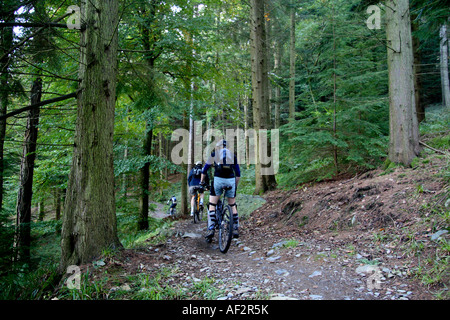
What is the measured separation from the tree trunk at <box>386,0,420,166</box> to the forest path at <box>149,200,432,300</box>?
3278 mm

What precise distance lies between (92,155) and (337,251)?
13.9 feet

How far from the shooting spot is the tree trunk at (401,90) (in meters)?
6.16

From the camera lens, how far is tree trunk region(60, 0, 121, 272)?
3.74m

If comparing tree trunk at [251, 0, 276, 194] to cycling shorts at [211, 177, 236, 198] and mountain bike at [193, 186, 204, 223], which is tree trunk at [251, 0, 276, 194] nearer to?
mountain bike at [193, 186, 204, 223]

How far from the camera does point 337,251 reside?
13.8 ft

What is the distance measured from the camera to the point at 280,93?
2438 cm

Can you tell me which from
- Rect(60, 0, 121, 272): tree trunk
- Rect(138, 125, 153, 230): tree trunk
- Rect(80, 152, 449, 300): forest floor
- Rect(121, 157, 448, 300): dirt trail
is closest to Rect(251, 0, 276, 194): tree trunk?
Rect(121, 157, 448, 300): dirt trail

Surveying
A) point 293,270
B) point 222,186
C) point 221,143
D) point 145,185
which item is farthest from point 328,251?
point 145,185

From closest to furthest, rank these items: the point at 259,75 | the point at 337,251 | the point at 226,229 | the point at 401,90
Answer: the point at 337,251
the point at 226,229
the point at 401,90
the point at 259,75

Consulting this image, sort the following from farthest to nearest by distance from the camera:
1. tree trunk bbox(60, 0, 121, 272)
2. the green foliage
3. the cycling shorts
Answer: the green foliage → the cycling shorts → tree trunk bbox(60, 0, 121, 272)

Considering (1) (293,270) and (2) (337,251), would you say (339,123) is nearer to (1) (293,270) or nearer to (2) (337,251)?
(2) (337,251)
